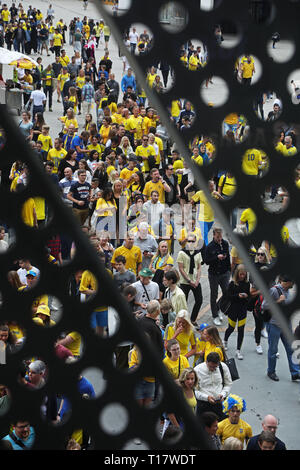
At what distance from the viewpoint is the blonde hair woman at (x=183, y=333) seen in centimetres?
902

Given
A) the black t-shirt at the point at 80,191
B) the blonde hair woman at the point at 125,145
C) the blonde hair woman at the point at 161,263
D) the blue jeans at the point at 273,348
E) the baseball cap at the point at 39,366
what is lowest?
the blue jeans at the point at 273,348

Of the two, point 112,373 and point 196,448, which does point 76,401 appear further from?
point 196,448

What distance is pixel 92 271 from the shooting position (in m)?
1.30

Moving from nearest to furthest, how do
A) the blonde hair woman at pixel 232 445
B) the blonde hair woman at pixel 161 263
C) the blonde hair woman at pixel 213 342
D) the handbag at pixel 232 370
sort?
the blonde hair woman at pixel 232 445, the handbag at pixel 232 370, the blonde hair woman at pixel 213 342, the blonde hair woman at pixel 161 263

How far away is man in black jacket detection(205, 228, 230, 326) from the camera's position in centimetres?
1121

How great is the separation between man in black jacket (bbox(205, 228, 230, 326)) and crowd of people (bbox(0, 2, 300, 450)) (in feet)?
0.06

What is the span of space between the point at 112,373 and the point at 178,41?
801 mm

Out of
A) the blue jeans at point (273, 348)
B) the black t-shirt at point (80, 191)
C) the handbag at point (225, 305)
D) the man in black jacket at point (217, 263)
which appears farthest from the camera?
the black t-shirt at point (80, 191)

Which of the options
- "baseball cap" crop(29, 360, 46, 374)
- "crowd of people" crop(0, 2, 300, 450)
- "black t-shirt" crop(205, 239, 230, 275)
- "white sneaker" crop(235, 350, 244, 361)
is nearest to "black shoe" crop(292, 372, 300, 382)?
"crowd of people" crop(0, 2, 300, 450)

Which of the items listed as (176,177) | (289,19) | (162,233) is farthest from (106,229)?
(289,19)

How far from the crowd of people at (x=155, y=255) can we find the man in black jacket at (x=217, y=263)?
17 mm

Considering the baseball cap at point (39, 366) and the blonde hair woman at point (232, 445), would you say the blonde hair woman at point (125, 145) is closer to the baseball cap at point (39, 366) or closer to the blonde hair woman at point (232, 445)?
the blonde hair woman at point (232, 445)

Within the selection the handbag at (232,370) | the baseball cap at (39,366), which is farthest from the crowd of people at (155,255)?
the handbag at (232,370)

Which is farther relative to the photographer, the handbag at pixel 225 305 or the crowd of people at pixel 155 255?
the handbag at pixel 225 305
